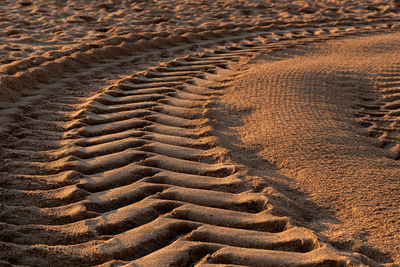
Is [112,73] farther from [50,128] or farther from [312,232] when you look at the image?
[312,232]

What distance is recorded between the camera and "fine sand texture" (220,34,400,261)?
178cm

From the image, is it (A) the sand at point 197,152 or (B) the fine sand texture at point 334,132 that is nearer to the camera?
(A) the sand at point 197,152

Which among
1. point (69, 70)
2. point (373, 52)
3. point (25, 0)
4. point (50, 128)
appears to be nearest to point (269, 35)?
point (373, 52)

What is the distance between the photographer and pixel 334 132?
2502mm

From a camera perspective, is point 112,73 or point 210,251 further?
point 112,73

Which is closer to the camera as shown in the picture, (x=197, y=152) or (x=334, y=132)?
(x=197, y=152)

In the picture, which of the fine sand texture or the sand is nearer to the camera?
the sand

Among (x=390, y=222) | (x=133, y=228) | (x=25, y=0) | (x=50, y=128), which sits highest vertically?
(x=25, y=0)

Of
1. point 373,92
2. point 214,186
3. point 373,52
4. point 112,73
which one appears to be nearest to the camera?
point 214,186

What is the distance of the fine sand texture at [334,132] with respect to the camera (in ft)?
5.83

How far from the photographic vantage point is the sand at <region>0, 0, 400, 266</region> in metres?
1.62

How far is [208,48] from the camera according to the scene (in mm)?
4609

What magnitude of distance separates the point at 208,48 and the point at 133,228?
3.22 m

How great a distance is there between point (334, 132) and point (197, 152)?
882 mm
